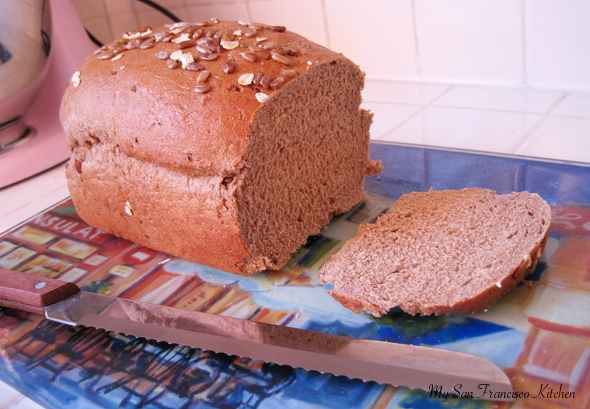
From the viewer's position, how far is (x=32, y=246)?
1.98 meters

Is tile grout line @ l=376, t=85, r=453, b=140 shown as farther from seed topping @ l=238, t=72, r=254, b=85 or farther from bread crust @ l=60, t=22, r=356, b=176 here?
seed topping @ l=238, t=72, r=254, b=85

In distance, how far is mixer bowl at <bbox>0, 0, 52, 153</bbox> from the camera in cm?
217

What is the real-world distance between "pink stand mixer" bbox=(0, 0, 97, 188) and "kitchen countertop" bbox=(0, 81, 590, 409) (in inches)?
3.9

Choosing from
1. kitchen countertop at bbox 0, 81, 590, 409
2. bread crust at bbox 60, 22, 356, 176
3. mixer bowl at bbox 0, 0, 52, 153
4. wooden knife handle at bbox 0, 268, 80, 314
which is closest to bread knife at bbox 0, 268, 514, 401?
wooden knife handle at bbox 0, 268, 80, 314

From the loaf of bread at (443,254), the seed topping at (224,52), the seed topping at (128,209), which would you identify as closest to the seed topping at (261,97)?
the seed topping at (224,52)

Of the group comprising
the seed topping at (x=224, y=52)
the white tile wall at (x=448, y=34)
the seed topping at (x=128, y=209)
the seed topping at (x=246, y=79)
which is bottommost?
the seed topping at (x=128, y=209)

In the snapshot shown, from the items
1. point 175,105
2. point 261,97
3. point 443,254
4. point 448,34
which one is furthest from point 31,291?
point 448,34

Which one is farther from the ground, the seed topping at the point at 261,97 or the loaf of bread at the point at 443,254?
the seed topping at the point at 261,97

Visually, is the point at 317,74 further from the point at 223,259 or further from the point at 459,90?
the point at 459,90

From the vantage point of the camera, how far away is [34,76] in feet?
7.72

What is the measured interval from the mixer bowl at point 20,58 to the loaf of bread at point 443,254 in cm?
157

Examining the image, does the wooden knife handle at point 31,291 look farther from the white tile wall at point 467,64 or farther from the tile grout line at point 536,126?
the tile grout line at point 536,126

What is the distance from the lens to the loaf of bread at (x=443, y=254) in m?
1.35

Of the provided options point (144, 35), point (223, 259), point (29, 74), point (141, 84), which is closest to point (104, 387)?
point (223, 259)
